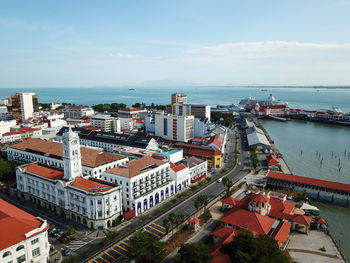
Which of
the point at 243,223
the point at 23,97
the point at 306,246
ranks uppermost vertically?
the point at 23,97

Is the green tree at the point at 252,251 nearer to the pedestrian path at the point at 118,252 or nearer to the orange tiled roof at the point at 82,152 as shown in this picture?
the pedestrian path at the point at 118,252

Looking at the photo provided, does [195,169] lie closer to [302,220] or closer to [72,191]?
[302,220]

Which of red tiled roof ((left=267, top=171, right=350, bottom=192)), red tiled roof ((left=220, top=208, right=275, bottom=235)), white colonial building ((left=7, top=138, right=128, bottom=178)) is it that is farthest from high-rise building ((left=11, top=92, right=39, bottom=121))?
red tiled roof ((left=220, top=208, right=275, bottom=235))

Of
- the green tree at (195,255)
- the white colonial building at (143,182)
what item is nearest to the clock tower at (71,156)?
the white colonial building at (143,182)

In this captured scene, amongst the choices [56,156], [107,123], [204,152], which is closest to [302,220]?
[204,152]

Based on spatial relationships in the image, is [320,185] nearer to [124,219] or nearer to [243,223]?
[243,223]

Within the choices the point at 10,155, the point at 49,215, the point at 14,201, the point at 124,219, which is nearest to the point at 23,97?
the point at 10,155

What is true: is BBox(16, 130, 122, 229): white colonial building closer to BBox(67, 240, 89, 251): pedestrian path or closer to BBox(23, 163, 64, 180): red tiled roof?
BBox(23, 163, 64, 180): red tiled roof
